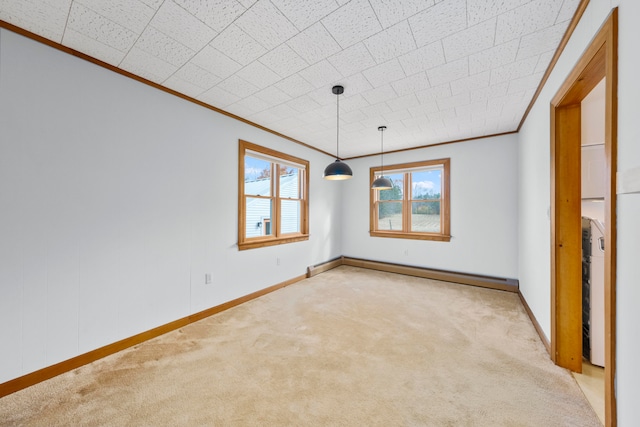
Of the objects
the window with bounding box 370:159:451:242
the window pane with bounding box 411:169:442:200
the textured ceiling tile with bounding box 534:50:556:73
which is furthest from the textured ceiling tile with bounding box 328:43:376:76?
the window pane with bounding box 411:169:442:200

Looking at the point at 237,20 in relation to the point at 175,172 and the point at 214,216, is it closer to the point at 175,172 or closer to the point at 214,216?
the point at 175,172

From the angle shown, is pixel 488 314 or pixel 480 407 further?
pixel 488 314

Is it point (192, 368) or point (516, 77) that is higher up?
point (516, 77)

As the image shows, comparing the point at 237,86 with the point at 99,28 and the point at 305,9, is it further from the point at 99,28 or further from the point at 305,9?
the point at 305,9

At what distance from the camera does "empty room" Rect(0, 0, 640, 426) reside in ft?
5.49

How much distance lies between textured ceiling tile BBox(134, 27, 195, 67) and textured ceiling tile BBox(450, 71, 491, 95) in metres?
2.70

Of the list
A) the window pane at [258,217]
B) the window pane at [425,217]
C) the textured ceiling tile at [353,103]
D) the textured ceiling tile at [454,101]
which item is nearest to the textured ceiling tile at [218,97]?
the textured ceiling tile at [353,103]

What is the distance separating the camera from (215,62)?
2.35m

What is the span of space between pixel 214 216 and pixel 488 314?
12.8 ft

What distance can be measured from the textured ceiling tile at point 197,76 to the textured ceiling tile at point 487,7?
2314mm

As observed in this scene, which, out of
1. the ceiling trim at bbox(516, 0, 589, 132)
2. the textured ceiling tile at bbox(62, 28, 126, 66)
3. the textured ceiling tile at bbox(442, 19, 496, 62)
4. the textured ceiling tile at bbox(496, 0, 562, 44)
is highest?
the textured ceiling tile at bbox(62, 28, 126, 66)

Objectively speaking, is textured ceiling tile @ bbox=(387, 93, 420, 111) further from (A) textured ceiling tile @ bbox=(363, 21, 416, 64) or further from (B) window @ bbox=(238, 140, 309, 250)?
(B) window @ bbox=(238, 140, 309, 250)

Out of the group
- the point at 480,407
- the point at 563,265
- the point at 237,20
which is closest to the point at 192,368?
the point at 480,407

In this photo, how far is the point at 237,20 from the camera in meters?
1.84
